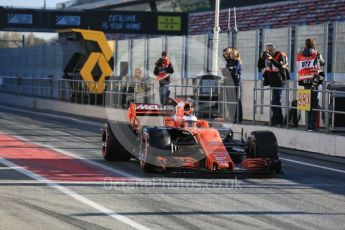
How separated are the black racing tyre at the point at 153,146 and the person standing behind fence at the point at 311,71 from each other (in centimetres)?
545

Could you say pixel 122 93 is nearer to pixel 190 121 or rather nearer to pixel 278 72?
pixel 278 72

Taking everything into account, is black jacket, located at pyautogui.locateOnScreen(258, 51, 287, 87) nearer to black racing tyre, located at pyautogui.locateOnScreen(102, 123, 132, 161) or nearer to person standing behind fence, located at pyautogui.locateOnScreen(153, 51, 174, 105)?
black racing tyre, located at pyautogui.locateOnScreen(102, 123, 132, 161)

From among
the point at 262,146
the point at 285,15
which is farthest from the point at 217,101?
the point at 285,15

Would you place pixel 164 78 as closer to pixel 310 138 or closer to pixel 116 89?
pixel 116 89

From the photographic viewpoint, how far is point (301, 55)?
16.5 metres

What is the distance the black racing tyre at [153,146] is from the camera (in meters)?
11.1

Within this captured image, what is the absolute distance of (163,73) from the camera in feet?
80.0

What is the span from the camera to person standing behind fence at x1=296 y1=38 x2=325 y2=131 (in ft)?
52.1

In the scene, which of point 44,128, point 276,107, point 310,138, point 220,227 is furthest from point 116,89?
point 220,227

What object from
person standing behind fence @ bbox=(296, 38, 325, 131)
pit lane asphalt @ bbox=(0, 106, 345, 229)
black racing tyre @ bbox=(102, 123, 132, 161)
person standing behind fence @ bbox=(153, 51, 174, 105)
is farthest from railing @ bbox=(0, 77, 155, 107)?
pit lane asphalt @ bbox=(0, 106, 345, 229)

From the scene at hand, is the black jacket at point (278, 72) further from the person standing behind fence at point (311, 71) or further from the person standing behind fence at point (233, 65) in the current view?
the person standing behind fence at point (233, 65)

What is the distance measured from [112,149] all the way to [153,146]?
1.89 meters

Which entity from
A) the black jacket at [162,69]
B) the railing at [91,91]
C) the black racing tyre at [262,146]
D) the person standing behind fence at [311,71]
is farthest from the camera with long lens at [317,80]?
the railing at [91,91]

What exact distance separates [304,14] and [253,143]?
25.7m
